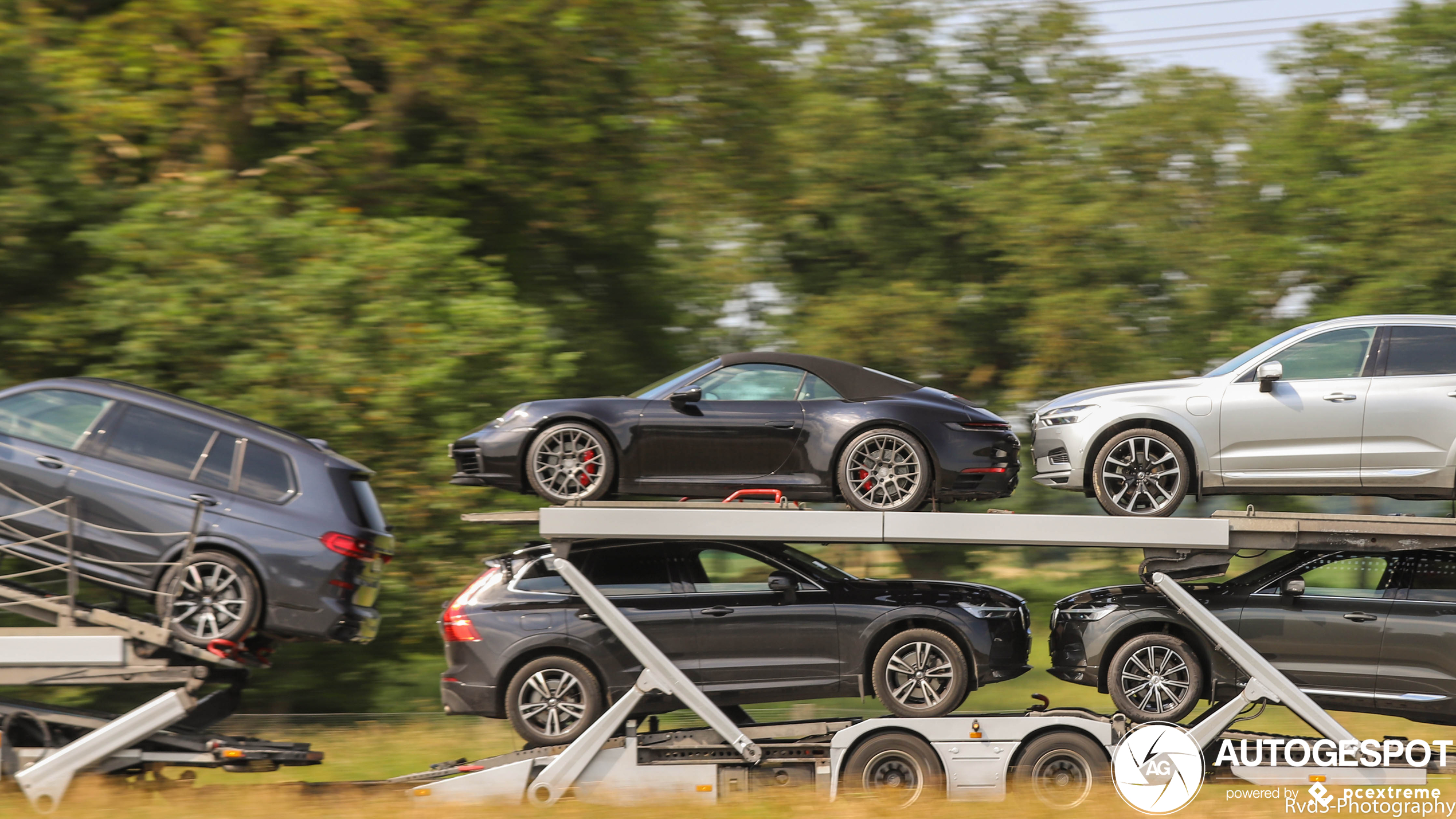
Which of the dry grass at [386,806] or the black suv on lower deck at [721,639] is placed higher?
the black suv on lower deck at [721,639]

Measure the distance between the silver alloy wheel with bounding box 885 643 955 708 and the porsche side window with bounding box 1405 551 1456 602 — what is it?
307 cm

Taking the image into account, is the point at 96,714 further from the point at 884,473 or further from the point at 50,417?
the point at 884,473

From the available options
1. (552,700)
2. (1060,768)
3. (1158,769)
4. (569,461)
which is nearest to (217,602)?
(552,700)

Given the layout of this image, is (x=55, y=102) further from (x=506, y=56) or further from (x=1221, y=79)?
(x=1221, y=79)

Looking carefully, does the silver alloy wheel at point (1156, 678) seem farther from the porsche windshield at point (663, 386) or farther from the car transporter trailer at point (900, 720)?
the porsche windshield at point (663, 386)

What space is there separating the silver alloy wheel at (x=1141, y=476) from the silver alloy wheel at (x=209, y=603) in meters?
5.90

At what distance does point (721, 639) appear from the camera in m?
7.83

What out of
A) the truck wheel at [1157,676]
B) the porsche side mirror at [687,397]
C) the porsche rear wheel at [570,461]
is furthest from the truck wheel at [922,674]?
the porsche rear wheel at [570,461]

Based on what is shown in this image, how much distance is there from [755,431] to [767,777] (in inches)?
91.1

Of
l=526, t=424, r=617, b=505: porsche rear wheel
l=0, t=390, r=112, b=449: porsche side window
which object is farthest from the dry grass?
l=0, t=390, r=112, b=449: porsche side window

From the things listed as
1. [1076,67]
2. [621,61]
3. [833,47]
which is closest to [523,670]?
[621,61]

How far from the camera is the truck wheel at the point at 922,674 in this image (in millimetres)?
7734

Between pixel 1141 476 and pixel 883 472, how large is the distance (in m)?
1.77
